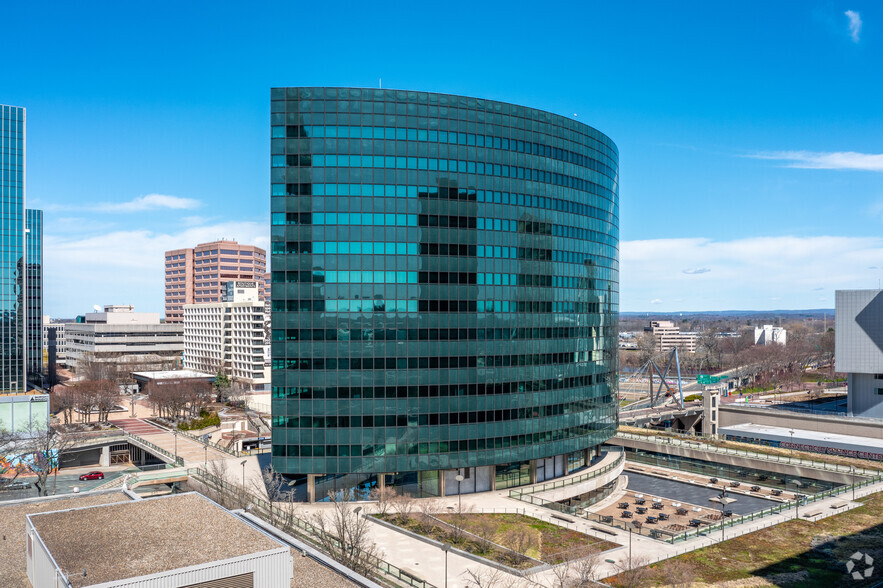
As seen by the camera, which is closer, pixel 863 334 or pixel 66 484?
pixel 66 484

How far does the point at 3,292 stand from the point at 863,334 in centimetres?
18101

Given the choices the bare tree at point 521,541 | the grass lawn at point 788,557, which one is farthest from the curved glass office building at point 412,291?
the grass lawn at point 788,557

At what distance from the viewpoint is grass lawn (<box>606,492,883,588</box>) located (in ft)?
186

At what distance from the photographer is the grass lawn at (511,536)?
61031 mm

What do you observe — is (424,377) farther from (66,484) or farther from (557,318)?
(66,484)

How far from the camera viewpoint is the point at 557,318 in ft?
298

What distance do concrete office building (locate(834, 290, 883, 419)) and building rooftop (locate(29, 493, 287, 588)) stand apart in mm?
126477

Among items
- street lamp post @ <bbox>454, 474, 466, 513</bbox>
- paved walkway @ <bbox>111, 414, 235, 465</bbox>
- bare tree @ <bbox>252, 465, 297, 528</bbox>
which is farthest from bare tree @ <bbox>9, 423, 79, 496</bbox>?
street lamp post @ <bbox>454, 474, 466, 513</bbox>

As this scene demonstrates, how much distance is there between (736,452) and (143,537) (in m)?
100

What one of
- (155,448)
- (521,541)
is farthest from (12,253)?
(521,541)

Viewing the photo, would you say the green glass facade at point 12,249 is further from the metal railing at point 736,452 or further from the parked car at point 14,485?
the metal railing at point 736,452

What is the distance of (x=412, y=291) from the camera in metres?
80.4

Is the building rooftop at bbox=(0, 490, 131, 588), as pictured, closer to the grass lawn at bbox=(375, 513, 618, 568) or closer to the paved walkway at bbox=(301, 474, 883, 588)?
the paved walkway at bbox=(301, 474, 883, 588)

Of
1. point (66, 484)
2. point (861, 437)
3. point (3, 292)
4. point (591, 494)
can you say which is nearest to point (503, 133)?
point (591, 494)
